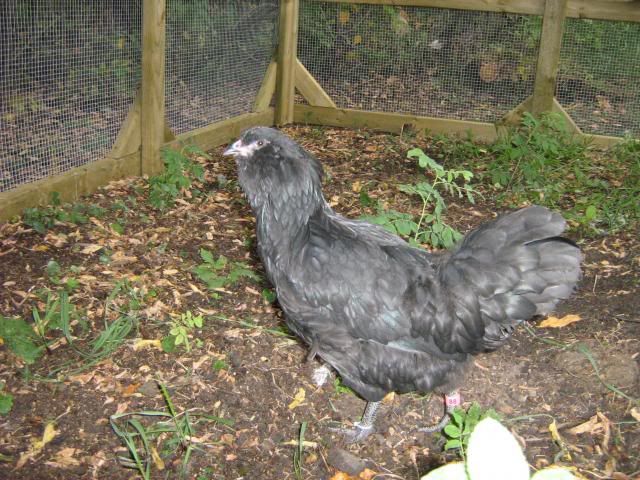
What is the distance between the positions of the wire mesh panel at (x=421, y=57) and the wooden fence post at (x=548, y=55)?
7.1 inches

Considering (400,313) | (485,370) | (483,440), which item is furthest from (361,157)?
(483,440)

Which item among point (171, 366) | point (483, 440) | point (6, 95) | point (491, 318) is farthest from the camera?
point (6, 95)

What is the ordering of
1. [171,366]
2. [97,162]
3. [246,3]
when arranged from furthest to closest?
[246,3] < [97,162] < [171,366]

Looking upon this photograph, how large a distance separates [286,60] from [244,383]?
5115 millimetres

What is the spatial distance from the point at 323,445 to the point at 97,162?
3313 millimetres

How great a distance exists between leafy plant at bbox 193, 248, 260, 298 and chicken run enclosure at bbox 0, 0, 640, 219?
57.3 inches

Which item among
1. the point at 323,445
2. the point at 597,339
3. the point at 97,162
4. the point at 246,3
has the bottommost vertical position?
the point at 323,445

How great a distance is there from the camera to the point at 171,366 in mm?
3451

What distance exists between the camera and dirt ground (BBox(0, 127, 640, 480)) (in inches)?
114

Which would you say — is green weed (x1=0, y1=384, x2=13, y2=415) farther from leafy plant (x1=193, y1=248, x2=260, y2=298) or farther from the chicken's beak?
the chicken's beak

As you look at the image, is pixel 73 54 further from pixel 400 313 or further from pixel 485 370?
pixel 485 370

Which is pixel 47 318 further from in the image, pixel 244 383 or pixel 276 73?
pixel 276 73

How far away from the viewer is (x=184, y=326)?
12.2 ft

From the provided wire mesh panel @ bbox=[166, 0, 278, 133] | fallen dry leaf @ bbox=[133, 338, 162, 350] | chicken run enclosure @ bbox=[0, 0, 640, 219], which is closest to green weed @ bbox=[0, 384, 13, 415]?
A: fallen dry leaf @ bbox=[133, 338, 162, 350]
